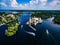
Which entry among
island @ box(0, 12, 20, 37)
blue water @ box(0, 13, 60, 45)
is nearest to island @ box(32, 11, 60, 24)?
blue water @ box(0, 13, 60, 45)

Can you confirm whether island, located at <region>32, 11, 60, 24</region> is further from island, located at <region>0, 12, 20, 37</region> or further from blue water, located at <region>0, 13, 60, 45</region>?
island, located at <region>0, 12, 20, 37</region>

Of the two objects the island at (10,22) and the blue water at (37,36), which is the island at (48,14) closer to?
the blue water at (37,36)

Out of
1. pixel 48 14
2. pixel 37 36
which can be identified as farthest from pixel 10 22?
pixel 48 14

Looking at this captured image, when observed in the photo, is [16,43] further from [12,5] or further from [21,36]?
[12,5]

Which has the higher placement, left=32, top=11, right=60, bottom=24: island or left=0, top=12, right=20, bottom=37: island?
left=32, top=11, right=60, bottom=24: island

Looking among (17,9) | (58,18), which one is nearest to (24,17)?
(17,9)

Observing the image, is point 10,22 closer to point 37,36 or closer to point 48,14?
point 37,36

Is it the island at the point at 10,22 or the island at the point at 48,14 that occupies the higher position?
the island at the point at 48,14

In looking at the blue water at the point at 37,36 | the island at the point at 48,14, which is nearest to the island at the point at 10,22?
the blue water at the point at 37,36

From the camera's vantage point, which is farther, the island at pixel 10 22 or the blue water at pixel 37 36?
the island at pixel 10 22
